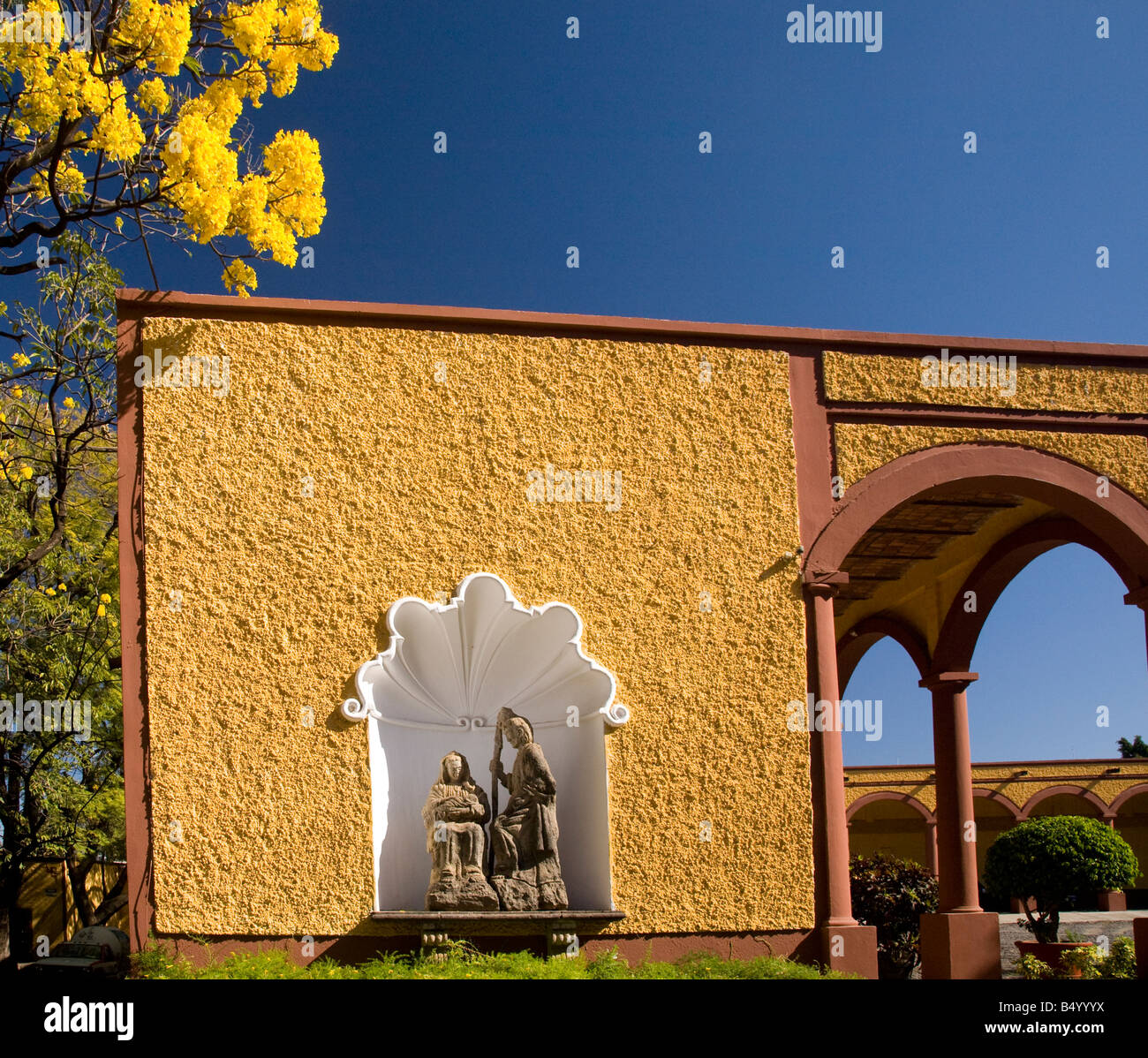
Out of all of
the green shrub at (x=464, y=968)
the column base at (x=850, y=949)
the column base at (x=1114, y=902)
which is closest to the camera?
the green shrub at (x=464, y=968)

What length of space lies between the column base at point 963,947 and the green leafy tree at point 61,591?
8.87 meters

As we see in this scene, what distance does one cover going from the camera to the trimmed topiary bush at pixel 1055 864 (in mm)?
14430

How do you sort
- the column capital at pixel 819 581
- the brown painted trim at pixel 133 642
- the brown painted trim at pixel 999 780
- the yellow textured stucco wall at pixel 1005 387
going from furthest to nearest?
the brown painted trim at pixel 999 780 < the yellow textured stucco wall at pixel 1005 387 < the column capital at pixel 819 581 < the brown painted trim at pixel 133 642

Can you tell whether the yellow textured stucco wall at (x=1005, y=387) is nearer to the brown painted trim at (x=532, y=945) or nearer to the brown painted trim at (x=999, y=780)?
the brown painted trim at (x=532, y=945)

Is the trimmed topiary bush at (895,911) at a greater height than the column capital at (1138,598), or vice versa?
the column capital at (1138,598)

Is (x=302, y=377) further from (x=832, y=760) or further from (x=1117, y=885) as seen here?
(x=1117, y=885)

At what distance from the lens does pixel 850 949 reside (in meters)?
9.54

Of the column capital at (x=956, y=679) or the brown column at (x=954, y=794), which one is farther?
the column capital at (x=956, y=679)

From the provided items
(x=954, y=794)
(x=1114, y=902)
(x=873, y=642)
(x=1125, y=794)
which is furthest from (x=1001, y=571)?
(x=1114, y=902)

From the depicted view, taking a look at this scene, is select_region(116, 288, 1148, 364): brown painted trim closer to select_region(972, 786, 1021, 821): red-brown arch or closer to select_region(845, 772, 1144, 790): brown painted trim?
select_region(845, 772, 1144, 790): brown painted trim

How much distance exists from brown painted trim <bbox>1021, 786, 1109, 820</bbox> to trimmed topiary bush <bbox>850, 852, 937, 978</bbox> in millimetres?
14865

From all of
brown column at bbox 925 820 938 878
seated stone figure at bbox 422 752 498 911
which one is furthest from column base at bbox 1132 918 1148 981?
brown column at bbox 925 820 938 878

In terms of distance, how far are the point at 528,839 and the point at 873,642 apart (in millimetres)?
9121

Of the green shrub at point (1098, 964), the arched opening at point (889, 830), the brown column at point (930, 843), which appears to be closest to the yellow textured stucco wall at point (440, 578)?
the green shrub at point (1098, 964)
